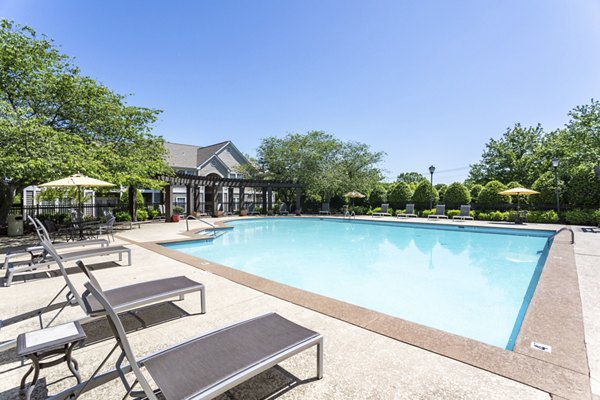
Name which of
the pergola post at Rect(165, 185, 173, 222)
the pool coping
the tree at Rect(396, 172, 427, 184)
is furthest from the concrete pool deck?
the tree at Rect(396, 172, 427, 184)

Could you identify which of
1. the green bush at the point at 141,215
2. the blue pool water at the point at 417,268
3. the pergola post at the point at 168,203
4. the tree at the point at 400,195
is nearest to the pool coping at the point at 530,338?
the blue pool water at the point at 417,268

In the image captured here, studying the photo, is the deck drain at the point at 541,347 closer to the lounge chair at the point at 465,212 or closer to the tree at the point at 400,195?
the lounge chair at the point at 465,212

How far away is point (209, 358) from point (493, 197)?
74.7 feet

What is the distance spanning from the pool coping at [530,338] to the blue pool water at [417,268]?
887 mm

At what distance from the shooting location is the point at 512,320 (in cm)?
504

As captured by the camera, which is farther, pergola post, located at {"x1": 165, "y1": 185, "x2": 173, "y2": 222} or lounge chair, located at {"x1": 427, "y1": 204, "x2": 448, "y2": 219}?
lounge chair, located at {"x1": 427, "y1": 204, "x2": 448, "y2": 219}

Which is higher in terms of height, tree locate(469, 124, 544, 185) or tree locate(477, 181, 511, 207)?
tree locate(469, 124, 544, 185)

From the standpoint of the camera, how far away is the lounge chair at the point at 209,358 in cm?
168

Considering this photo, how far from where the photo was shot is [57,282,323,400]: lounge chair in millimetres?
1685

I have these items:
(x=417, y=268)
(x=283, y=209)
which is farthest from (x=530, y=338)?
(x=283, y=209)

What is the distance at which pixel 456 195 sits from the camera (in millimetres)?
21781

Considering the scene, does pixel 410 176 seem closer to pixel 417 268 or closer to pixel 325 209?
pixel 325 209

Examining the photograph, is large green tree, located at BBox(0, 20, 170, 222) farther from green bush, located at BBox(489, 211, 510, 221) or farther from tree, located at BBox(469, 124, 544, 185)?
tree, located at BBox(469, 124, 544, 185)

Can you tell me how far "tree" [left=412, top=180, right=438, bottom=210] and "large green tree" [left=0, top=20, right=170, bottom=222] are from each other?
1931 cm
